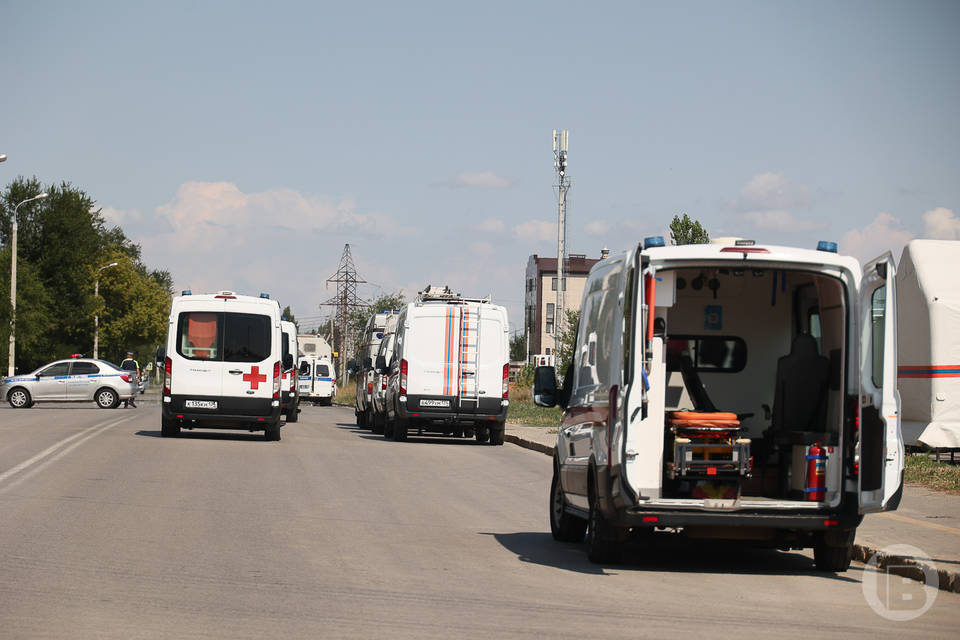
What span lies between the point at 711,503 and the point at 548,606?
71.5 inches

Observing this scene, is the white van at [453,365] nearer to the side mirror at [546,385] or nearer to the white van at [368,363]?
the white van at [368,363]

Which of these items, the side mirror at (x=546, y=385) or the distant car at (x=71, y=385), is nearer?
the side mirror at (x=546, y=385)

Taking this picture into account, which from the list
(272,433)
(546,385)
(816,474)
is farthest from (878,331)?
(272,433)

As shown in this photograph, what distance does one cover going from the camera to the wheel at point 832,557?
10.0 meters

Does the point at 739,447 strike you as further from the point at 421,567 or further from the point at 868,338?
the point at 421,567

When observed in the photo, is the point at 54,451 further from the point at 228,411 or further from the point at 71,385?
the point at 71,385

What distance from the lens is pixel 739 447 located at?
32.5ft

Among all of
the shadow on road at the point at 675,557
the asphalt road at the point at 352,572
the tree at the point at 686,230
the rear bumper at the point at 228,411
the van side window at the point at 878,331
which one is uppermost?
the tree at the point at 686,230

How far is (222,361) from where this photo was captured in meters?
25.5

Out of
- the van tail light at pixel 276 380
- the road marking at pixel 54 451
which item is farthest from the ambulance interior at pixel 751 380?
the van tail light at pixel 276 380

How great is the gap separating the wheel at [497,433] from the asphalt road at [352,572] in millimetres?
10274

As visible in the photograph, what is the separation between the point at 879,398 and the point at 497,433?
62.2 feet

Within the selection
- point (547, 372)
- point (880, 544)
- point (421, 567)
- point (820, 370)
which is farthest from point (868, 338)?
point (421, 567)

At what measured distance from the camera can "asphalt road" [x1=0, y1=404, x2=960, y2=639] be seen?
756 centimetres
